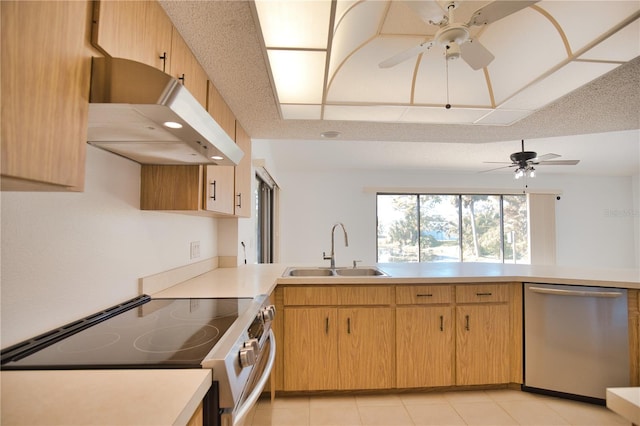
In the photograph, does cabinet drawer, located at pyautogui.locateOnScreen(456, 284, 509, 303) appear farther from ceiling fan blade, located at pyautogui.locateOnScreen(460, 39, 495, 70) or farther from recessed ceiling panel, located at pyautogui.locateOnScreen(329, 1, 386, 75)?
recessed ceiling panel, located at pyautogui.locateOnScreen(329, 1, 386, 75)

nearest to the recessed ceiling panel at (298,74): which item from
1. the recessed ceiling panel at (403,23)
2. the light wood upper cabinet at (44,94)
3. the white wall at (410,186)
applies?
the recessed ceiling panel at (403,23)

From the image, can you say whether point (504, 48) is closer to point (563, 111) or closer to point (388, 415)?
point (563, 111)

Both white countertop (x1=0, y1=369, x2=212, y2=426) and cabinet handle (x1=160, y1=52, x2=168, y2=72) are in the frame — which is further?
cabinet handle (x1=160, y1=52, x2=168, y2=72)

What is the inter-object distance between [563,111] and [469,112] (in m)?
0.66

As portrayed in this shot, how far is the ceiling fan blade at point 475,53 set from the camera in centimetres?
143

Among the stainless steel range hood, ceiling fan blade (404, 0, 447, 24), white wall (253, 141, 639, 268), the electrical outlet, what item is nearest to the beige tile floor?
the electrical outlet

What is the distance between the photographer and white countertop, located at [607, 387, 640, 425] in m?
0.55

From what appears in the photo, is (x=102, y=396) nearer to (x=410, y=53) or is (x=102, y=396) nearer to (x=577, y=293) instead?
(x=410, y=53)

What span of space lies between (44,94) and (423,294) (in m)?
2.18

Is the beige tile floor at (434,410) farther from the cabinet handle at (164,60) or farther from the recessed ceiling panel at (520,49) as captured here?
the recessed ceiling panel at (520,49)

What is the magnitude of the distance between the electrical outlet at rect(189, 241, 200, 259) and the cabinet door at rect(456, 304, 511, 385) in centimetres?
197

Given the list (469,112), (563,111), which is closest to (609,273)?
(563,111)

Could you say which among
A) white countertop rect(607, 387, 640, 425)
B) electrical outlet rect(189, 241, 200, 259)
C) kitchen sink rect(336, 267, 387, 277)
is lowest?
kitchen sink rect(336, 267, 387, 277)

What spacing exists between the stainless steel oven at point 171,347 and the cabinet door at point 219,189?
600 millimetres
